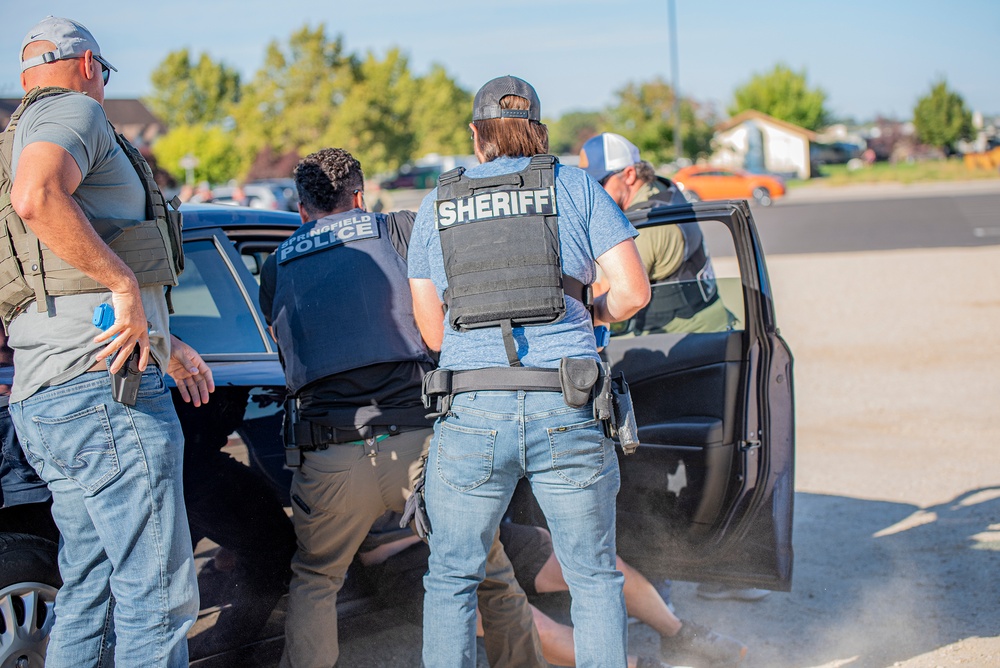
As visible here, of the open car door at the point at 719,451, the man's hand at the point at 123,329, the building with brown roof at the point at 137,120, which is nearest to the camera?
the man's hand at the point at 123,329

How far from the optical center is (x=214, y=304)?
3.32 meters

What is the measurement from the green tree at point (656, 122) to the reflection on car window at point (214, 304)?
41.3m

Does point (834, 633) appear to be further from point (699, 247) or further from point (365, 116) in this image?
point (365, 116)

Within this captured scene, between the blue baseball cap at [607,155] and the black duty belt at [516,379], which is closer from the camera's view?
the black duty belt at [516,379]

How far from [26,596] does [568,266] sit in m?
1.67

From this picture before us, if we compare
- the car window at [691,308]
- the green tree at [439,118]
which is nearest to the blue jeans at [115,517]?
the car window at [691,308]

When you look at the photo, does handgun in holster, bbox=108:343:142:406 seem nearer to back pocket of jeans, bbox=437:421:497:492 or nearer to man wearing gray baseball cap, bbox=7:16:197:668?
man wearing gray baseball cap, bbox=7:16:197:668

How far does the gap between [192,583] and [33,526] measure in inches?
21.1

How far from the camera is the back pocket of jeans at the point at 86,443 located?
2.15m

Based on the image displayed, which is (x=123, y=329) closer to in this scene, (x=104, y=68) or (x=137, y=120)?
(x=104, y=68)

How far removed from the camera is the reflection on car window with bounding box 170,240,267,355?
3.22 meters

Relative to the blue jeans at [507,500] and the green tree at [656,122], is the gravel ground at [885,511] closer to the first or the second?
the blue jeans at [507,500]

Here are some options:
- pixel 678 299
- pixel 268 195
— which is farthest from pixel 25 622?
pixel 268 195

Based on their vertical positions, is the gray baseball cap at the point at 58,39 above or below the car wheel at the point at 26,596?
above
